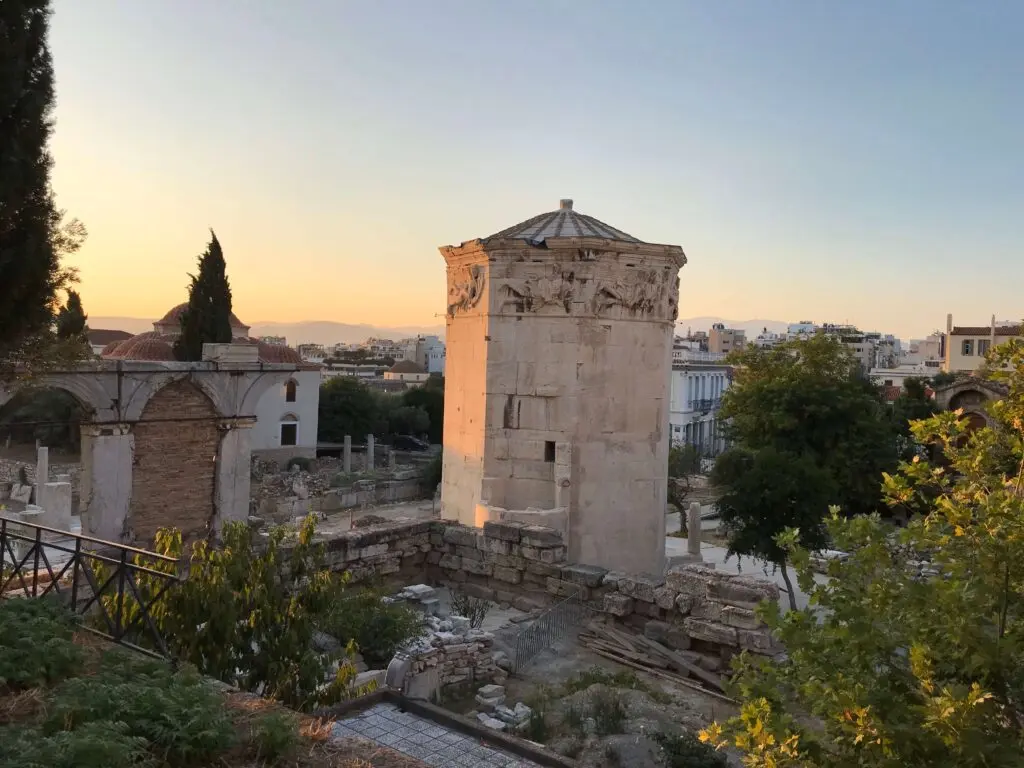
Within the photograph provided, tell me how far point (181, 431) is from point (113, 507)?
6.03ft

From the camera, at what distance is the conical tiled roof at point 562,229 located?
10984 millimetres

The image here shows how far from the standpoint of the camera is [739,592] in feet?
27.1

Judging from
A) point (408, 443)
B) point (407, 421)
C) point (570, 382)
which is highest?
point (570, 382)

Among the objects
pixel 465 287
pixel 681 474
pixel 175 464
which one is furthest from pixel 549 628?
pixel 681 474

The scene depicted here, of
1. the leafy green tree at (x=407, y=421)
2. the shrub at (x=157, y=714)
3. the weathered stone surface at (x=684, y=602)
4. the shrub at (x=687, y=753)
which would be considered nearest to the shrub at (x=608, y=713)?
the shrub at (x=687, y=753)

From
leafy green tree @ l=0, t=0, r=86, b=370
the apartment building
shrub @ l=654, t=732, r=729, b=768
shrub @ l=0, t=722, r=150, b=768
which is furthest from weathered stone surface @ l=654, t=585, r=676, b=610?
the apartment building

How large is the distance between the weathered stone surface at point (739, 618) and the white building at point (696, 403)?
3654 centimetres

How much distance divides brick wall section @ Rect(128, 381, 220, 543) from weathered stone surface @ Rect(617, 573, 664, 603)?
9.83 m

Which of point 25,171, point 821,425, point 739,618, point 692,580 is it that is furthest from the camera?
point 821,425

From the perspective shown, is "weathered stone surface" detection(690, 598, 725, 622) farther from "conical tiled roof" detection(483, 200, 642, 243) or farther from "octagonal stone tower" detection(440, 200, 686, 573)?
"conical tiled roof" detection(483, 200, 642, 243)

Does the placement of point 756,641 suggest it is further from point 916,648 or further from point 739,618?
point 916,648

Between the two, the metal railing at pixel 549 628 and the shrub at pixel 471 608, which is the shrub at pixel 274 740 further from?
the shrub at pixel 471 608

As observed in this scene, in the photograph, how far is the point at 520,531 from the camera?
399 inches

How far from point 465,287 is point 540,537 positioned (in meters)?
3.87
